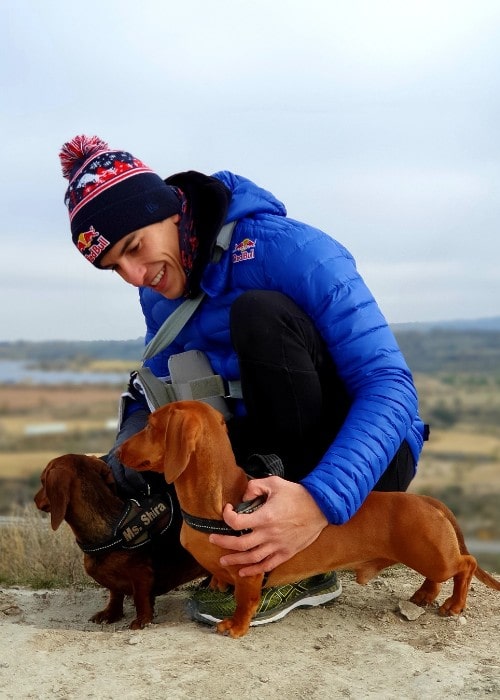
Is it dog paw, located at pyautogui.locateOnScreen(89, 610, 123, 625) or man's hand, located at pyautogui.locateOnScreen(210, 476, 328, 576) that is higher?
man's hand, located at pyautogui.locateOnScreen(210, 476, 328, 576)

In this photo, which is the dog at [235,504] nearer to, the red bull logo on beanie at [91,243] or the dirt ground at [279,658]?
the dirt ground at [279,658]

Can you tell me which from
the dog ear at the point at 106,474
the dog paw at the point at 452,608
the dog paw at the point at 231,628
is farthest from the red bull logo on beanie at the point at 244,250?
the dog paw at the point at 452,608

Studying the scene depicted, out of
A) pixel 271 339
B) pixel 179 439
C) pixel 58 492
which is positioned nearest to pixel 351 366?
pixel 271 339

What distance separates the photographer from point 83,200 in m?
3.69

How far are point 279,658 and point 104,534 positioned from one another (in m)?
1.05

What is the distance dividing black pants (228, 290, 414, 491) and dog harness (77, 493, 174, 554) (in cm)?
41

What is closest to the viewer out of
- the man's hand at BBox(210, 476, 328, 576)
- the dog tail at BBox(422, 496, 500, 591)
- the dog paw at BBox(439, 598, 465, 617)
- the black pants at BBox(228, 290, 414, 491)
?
the man's hand at BBox(210, 476, 328, 576)

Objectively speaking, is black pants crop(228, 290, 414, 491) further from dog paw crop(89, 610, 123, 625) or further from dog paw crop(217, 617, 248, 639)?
dog paw crop(89, 610, 123, 625)

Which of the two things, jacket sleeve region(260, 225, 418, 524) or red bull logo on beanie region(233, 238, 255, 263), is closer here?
jacket sleeve region(260, 225, 418, 524)

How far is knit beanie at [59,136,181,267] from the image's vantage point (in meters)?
3.64

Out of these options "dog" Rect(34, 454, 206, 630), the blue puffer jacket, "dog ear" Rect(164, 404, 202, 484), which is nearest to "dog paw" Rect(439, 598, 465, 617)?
the blue puffer jacket

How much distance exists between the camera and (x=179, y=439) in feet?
10.3

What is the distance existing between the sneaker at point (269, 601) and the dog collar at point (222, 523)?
392 mm

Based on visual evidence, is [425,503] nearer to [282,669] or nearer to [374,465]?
[374,465]
